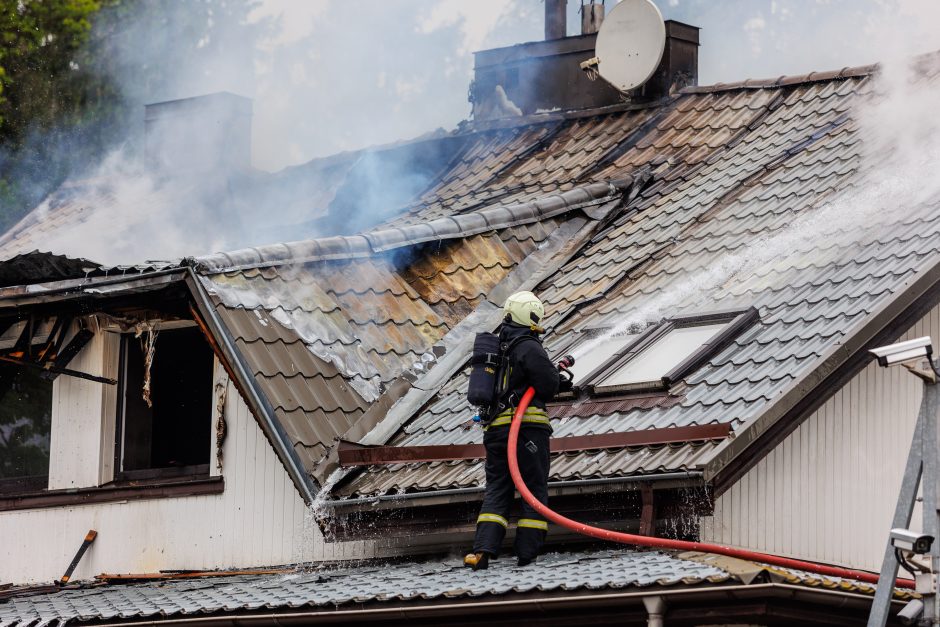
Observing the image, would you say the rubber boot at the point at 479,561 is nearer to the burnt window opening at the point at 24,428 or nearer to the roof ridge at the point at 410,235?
the roof ridge at the point at 410,235

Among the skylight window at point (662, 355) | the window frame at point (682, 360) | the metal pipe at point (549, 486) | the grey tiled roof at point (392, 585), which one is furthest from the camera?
the skylight window at point (662, 355)

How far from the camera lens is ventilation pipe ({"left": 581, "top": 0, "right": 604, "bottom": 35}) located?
20.0 metres

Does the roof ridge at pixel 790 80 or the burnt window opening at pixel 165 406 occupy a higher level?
the roof ridge at pixel 790 80

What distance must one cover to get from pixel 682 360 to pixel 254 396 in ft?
10.2

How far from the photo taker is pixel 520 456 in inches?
394

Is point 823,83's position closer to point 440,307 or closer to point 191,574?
point 440,307

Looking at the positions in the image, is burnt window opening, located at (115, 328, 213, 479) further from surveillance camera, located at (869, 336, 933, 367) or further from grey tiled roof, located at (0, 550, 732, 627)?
surveillance camera, located at (869, 336, 933, 367)

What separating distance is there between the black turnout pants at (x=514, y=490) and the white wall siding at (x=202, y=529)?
6.00 ft

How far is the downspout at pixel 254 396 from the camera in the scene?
11.5 metres

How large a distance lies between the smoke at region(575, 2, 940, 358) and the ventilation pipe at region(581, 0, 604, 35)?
681 cm

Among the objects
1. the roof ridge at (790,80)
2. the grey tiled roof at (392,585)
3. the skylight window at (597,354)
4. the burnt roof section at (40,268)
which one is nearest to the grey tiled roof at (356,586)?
the grey tiled roof at (392,585)

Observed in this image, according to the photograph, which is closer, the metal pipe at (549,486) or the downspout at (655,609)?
the downspout at (655,609)

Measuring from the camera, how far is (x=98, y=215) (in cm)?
1947

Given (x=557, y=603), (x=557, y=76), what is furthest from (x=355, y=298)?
(x=557, y=76)
